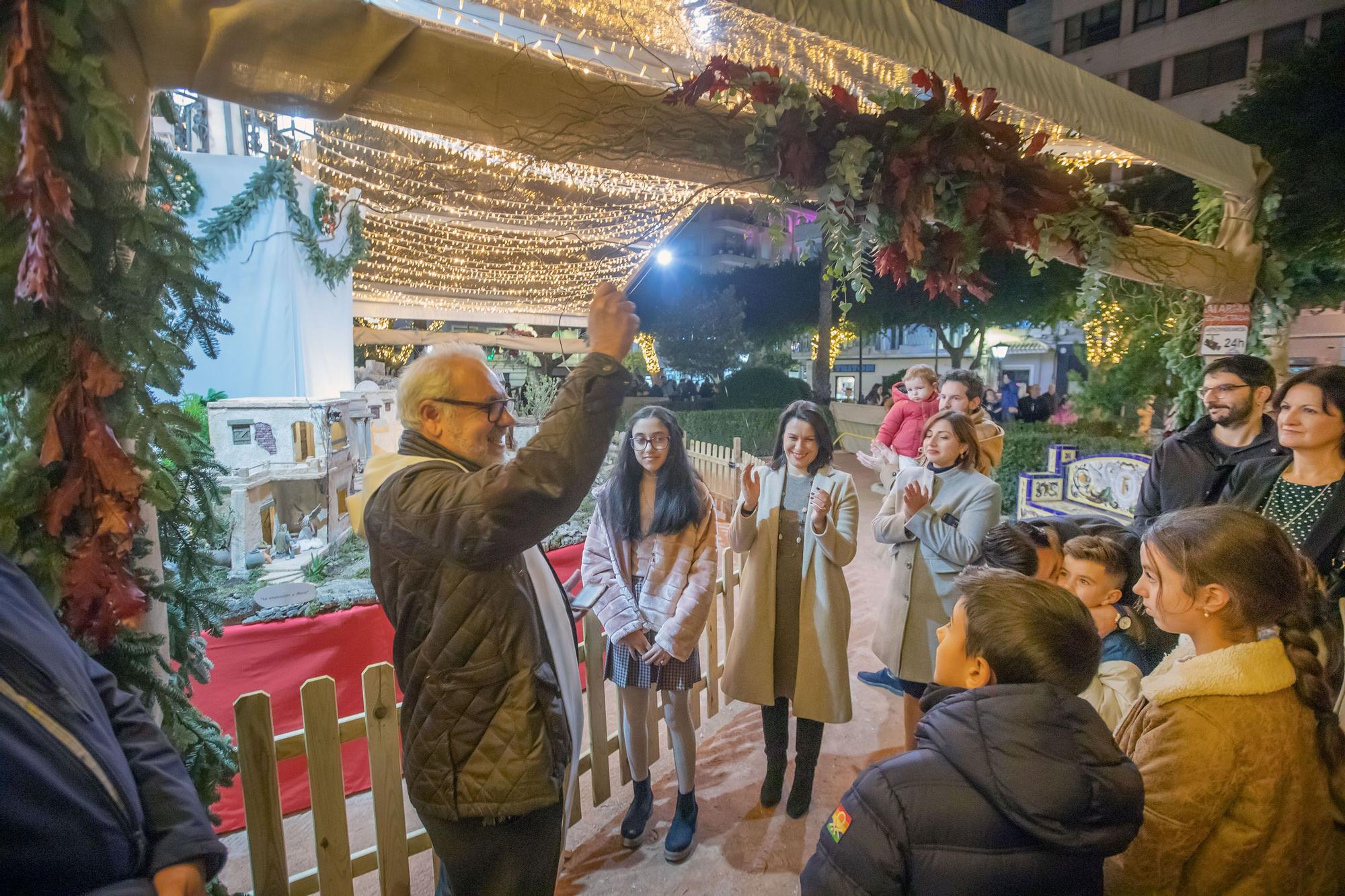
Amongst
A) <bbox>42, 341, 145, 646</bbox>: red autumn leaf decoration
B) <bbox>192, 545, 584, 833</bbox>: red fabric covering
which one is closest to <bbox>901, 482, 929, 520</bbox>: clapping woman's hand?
<bbox>192, 545, 584, 833</bbox>: red fabric covering

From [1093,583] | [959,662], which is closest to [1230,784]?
[959,662]

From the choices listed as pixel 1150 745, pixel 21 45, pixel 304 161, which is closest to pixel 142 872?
pixel 21 45

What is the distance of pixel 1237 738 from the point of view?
4.33 ft

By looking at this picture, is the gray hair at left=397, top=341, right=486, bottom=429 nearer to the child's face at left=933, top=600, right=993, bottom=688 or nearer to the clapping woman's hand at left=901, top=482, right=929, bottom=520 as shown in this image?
the child's face at left=933, top=600, right=993, bottom=688

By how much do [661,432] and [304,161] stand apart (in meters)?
2.84

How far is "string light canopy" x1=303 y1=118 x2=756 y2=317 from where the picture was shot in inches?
109

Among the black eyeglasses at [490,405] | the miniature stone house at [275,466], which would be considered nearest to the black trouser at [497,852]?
the black eyeglasses at [490,405]

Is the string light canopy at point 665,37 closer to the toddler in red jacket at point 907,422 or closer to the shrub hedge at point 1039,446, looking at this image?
the toddler in red jacket at point 907,422

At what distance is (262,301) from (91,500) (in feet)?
13.8

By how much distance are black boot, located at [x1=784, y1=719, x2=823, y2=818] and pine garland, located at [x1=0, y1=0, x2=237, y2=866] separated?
2275 mm

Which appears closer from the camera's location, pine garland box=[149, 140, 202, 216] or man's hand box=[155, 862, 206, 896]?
man's hand box=[155, 862, 206, 896]

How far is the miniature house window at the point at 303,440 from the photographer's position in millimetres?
3863

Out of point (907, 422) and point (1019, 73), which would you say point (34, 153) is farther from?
point (907, 422)

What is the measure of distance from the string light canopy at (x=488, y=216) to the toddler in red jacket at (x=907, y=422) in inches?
86.7
